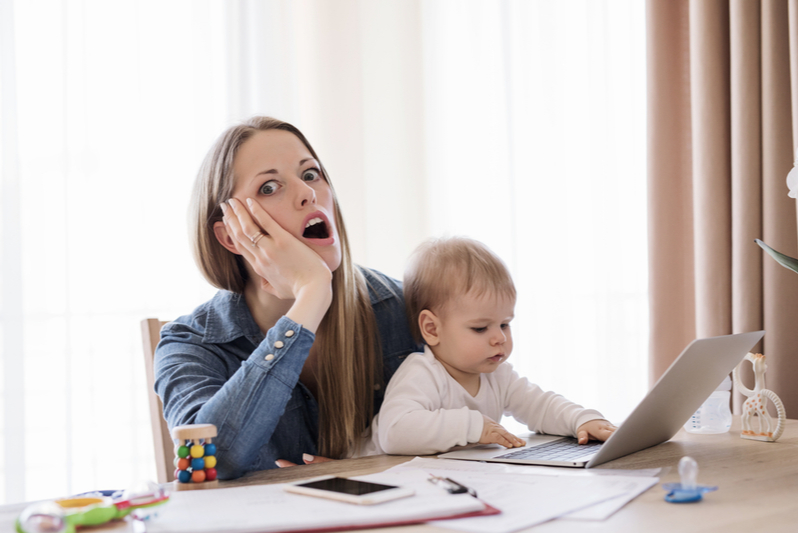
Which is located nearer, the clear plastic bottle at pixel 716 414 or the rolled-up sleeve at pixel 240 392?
the rolled-up sleeve at pixel 240 392

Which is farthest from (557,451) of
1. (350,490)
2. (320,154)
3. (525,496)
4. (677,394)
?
(320,154)

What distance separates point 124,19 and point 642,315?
2124mm

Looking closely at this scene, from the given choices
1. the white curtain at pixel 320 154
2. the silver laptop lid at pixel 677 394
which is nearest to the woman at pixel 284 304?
the silver laptop lid at pixel 677 394

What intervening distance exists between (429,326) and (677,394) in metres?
0.48

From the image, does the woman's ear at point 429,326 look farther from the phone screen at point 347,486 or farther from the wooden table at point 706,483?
the phone screen at point 347,486

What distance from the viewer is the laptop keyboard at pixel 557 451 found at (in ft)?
3.07

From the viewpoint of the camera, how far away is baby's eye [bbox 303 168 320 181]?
1.28m

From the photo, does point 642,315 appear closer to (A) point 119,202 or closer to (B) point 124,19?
(A) point 119,202

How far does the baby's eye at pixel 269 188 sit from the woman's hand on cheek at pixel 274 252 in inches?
1.3

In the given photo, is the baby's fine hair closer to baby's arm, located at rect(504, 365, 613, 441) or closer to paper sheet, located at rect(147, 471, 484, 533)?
baby's arm, located at rect(504, 365, 613, 441)

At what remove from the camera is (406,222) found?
2.78m

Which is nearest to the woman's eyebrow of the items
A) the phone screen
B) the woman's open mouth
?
the woman's open mouth

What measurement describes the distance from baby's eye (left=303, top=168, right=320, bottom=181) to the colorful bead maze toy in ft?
1.90

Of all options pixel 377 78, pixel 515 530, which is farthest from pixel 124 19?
pixel 515 530
